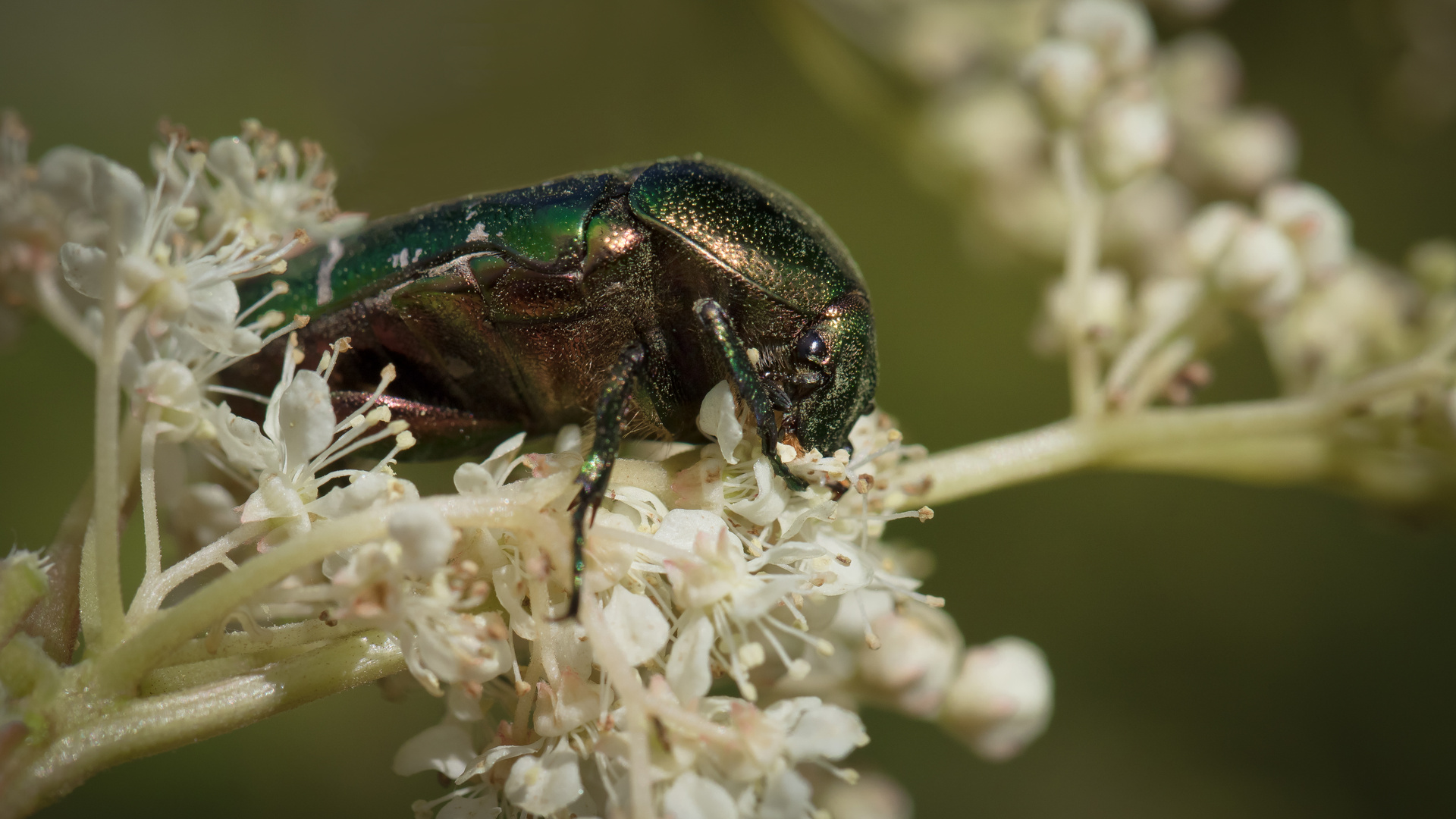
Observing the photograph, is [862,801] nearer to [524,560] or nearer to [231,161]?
[524,560]

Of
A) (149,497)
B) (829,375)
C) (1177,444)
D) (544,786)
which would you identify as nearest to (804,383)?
(829,375)

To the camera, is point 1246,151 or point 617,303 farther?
point 1246,151

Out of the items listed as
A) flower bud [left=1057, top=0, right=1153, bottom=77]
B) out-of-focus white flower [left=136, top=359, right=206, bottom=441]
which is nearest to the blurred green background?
flower bud [left=1057, top=0, right=1153, bottom=77]

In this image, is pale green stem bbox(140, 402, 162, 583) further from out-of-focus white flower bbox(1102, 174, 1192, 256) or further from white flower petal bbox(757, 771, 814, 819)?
out-of-focus white flower bbox(1102, 174, 1192, 256)

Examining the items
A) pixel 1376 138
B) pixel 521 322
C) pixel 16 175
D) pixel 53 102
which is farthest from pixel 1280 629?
pixel 53 102

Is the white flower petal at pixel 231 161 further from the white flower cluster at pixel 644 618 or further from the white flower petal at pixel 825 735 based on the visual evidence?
the white flower petal at pixel 825 735

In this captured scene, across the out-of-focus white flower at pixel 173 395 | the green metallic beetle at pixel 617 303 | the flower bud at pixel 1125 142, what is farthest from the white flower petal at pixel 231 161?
the flower bud at pixel 1125 142
